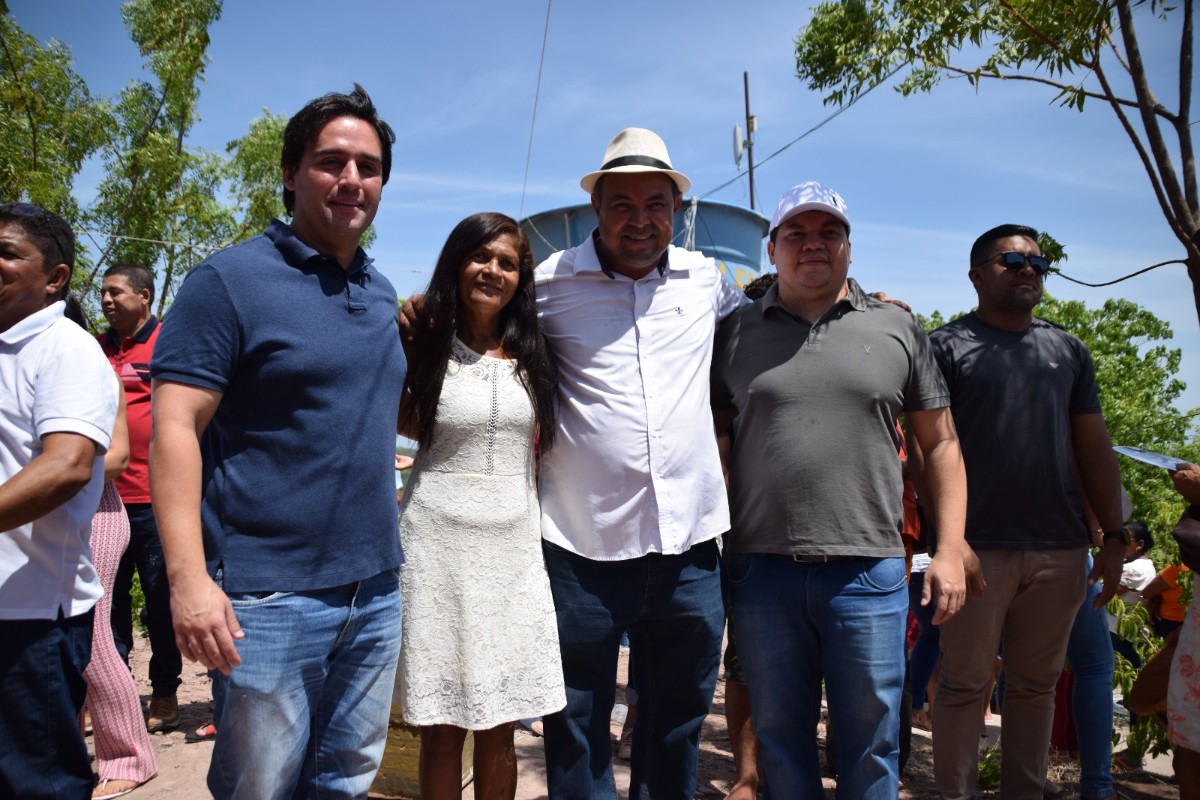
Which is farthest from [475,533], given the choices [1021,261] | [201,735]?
[201,735]

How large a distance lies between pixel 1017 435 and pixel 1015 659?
91 centimetres

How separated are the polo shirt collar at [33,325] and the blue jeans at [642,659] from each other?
5.17 ft

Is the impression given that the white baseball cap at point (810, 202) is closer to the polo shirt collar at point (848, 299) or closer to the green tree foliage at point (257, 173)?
the polo shirt collar at point (848, 299)

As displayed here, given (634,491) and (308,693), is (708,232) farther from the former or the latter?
(308,693)

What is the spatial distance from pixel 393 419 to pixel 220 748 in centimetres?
88

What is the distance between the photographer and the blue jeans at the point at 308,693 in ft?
6.54

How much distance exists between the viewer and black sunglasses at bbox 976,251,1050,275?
3.58 m

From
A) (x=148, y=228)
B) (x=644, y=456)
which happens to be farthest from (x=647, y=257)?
(x=148, y=228)

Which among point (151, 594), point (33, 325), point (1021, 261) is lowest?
point (151, 594)

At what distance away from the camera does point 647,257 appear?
2924 millimetres

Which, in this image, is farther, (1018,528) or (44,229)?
(1018,528)

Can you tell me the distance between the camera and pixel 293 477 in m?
2.06

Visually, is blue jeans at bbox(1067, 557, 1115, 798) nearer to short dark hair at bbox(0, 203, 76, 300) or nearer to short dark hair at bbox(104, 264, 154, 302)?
short dark hair at bbox(0, 203, 76, 300)

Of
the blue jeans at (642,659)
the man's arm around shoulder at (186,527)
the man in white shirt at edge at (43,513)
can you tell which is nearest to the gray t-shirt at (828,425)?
the blue jeans at (642,659)
